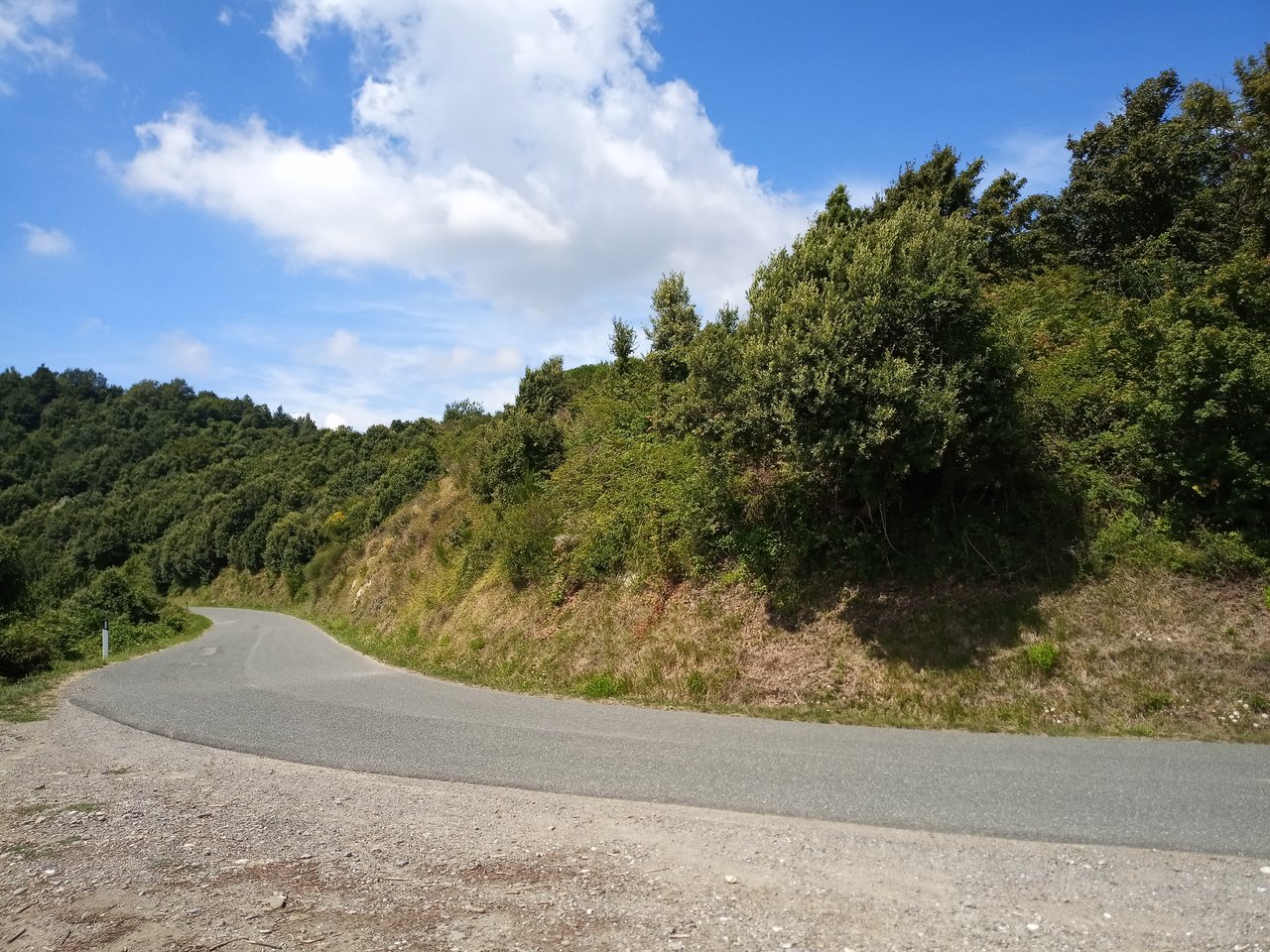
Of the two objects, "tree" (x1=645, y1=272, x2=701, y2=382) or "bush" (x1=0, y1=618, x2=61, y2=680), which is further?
"tree" (x1=645, y1=272, x2=701, y2=382)

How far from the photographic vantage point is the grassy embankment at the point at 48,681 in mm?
11406

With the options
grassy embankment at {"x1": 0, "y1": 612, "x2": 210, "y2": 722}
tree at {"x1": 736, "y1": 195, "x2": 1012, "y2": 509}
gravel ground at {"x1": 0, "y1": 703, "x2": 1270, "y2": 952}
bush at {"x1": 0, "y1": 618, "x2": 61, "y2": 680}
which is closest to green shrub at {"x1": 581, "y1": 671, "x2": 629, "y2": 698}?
tree at {"x1": 736, "y1": 195, "x2": 1012, "y2": 509}

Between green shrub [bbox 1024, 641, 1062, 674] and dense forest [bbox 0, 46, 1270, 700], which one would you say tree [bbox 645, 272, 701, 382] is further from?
green shrub [bbox 1024, 641, 1062, 674]

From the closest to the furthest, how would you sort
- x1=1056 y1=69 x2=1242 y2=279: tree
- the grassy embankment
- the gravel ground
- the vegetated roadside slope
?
1. the gravel ground
2. the vegetated roadside slope
3. the grassy embankment
4. x1=1056 y1=69 x2=1242 y2=279: tree

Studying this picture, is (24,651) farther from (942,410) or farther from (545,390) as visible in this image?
(942,410)

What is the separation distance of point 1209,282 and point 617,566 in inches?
467

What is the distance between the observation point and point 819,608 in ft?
40.5

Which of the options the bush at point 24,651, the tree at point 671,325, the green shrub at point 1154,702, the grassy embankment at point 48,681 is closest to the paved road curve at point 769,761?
the grassy embankment at point 48,681

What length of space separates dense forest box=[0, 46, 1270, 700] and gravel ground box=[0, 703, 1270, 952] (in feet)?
20.8

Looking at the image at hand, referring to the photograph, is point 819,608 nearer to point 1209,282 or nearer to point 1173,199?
point 1209,282

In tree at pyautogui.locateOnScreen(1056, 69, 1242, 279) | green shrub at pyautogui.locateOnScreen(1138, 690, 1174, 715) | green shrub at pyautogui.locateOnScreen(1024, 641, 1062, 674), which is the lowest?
green shrub at pyautogui.locateOnScreen(1138, 690, 1174, 715)

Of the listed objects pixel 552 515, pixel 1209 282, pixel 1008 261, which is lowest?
pixel 552 515

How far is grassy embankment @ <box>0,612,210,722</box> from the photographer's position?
37.4 feet

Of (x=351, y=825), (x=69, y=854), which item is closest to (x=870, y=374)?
(x=351, y=825)
